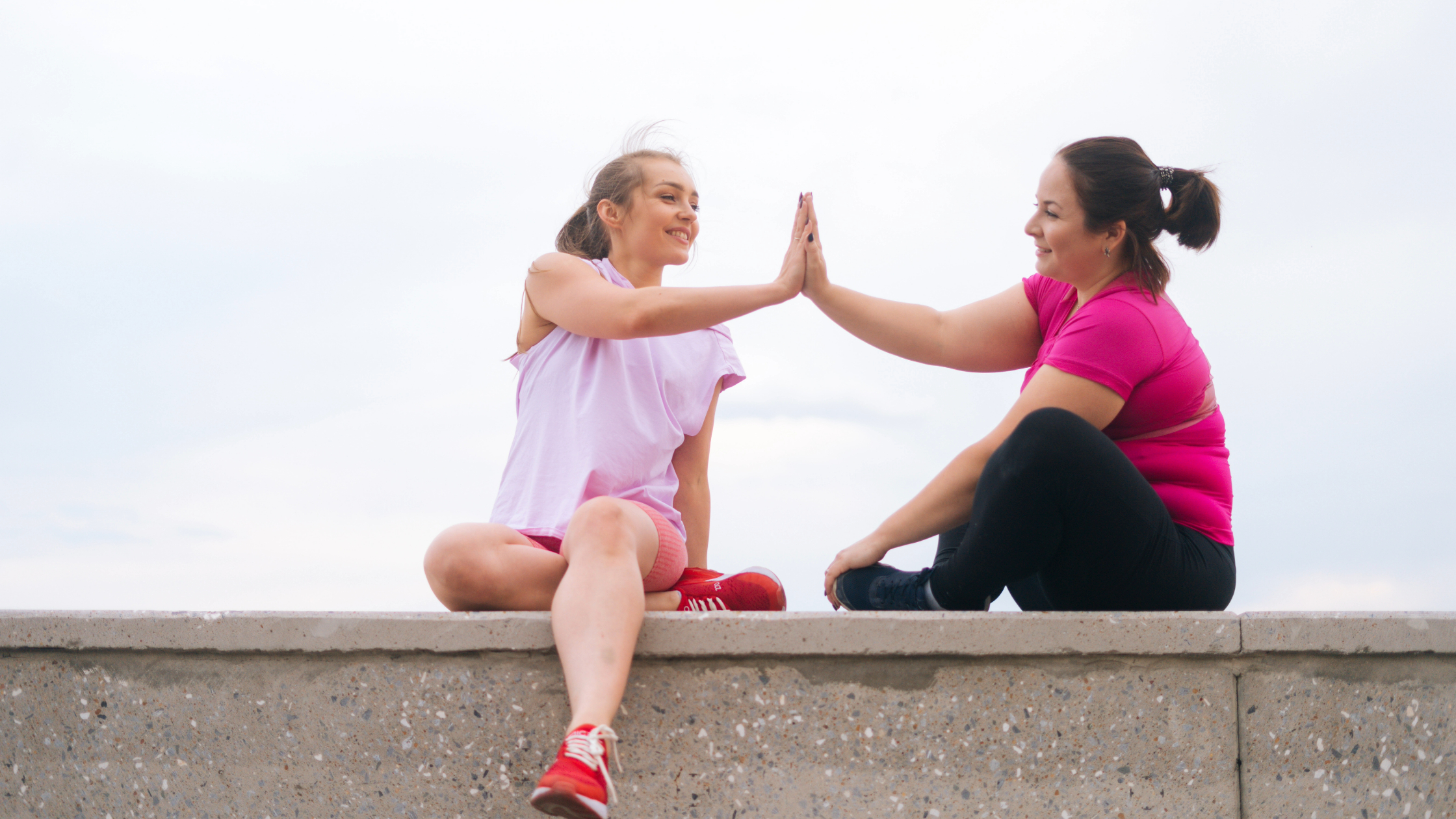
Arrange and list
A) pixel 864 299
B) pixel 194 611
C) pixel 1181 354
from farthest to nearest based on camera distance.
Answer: pixel 864 299
pixel 1181 354
pixel 194 611

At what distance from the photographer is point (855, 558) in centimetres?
229

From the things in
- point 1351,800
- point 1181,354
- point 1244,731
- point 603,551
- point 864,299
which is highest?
point 864,299

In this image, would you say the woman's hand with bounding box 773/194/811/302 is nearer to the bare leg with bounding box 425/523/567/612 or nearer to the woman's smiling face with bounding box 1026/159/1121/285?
the woman's smiling face with bounding box 1026/159/1121/285

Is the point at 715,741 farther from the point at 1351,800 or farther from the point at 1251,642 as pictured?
the point at 1351,800

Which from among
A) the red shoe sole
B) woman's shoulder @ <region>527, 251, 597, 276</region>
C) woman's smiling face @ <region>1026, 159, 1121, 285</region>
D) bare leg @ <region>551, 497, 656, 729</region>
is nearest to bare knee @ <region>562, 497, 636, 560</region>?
bare leg @ <region>551, 497, 656, 729</region>

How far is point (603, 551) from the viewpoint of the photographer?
197 centimetres

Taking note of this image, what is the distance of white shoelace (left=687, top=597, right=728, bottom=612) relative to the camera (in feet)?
7.71

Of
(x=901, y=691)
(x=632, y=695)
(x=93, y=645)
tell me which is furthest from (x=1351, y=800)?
(x=93, y=645)

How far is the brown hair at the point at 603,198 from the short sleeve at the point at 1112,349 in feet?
3.67

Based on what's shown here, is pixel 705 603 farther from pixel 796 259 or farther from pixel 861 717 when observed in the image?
pixel 796 259

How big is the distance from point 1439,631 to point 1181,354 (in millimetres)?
707

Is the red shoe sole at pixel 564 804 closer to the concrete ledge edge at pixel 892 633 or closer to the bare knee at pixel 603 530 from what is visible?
the concrete ledge edge at pixel 892 633

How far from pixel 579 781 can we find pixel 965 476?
1.04 m

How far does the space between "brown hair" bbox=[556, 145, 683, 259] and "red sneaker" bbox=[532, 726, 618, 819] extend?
1.32 metres
